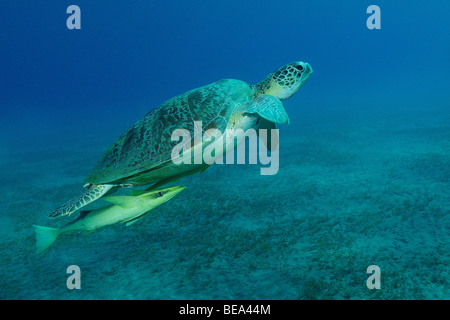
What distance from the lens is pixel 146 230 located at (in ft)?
12.6

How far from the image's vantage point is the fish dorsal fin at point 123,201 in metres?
1.92

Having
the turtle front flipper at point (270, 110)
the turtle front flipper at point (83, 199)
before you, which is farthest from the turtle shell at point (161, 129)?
the turtle front flipper at point (83, 199)

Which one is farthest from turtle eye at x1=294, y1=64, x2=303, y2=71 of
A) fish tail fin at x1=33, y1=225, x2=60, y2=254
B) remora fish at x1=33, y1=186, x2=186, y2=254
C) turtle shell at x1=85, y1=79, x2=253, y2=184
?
fish tail fin at x1=33, y1=225, x2=60, y2=254

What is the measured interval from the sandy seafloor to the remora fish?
0.65 m

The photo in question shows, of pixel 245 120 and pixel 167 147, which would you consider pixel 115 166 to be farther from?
pixel 245 120

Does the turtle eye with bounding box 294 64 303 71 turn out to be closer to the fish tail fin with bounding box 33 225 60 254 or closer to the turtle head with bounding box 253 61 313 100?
the turtle head with bounding box 253 61 313 100

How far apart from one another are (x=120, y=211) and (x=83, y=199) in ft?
3.21

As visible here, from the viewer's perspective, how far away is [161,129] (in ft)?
Result: 8.64

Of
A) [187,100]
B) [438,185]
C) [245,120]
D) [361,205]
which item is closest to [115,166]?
[187,100]

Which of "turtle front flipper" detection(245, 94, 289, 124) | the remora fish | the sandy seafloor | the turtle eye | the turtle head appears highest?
the turtle eye

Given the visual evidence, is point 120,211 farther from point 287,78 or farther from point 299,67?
point 299,67

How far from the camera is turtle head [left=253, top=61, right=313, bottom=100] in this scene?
3.42 metres
